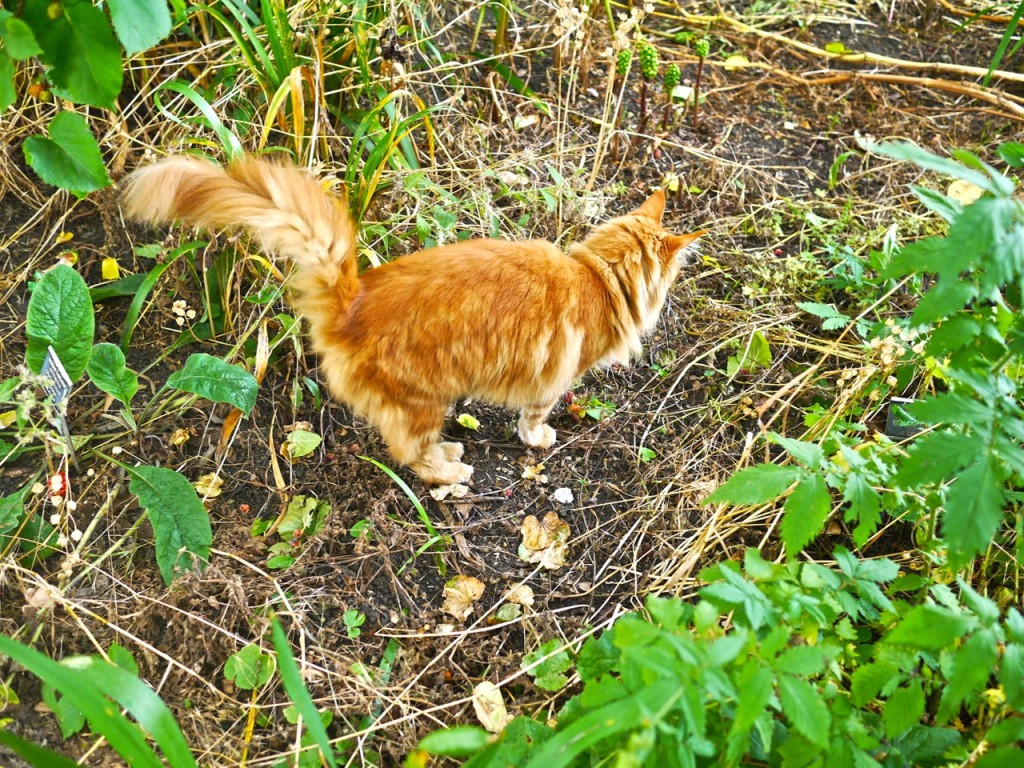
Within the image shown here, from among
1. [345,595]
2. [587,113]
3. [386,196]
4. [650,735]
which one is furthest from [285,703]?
[587,113]

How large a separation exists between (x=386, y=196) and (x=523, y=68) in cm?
109

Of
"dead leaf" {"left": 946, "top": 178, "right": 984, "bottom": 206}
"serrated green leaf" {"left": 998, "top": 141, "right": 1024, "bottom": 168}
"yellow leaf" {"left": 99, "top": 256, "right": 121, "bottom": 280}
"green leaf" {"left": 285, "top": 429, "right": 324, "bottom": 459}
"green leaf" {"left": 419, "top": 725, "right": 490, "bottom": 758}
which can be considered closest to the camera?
"green leaf" {"left": 419, "top": 725, "right": 490, "bottom": 758}

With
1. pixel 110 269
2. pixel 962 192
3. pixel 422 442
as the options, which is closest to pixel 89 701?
pixel 422 442

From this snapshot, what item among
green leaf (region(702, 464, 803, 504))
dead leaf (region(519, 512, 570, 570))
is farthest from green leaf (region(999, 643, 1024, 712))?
dead leaf (region(519, 512, 570, 570))

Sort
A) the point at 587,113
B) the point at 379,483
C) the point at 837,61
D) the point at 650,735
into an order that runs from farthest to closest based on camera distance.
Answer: the point at 837,61
the point at 587,113
the point at 379,483
the point at 650,735

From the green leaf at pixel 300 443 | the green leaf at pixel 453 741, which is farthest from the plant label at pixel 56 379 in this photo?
the green leaf at pixel 453 741

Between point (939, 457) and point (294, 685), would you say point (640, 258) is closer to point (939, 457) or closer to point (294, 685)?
point (939, 457)

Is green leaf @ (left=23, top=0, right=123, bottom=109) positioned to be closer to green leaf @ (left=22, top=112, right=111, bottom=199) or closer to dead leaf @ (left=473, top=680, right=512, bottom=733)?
green leaf @ (left=22, top=112, right=111, bottom=199)

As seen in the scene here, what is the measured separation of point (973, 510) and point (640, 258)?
4.34 ft

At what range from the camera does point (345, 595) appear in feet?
7.27

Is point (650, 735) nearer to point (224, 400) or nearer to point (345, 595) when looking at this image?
point (345, 595)

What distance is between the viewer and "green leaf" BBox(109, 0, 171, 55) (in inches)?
52.1

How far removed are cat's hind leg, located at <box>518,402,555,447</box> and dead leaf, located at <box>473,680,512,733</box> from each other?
0.81m

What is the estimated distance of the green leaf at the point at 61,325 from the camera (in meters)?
2.17
